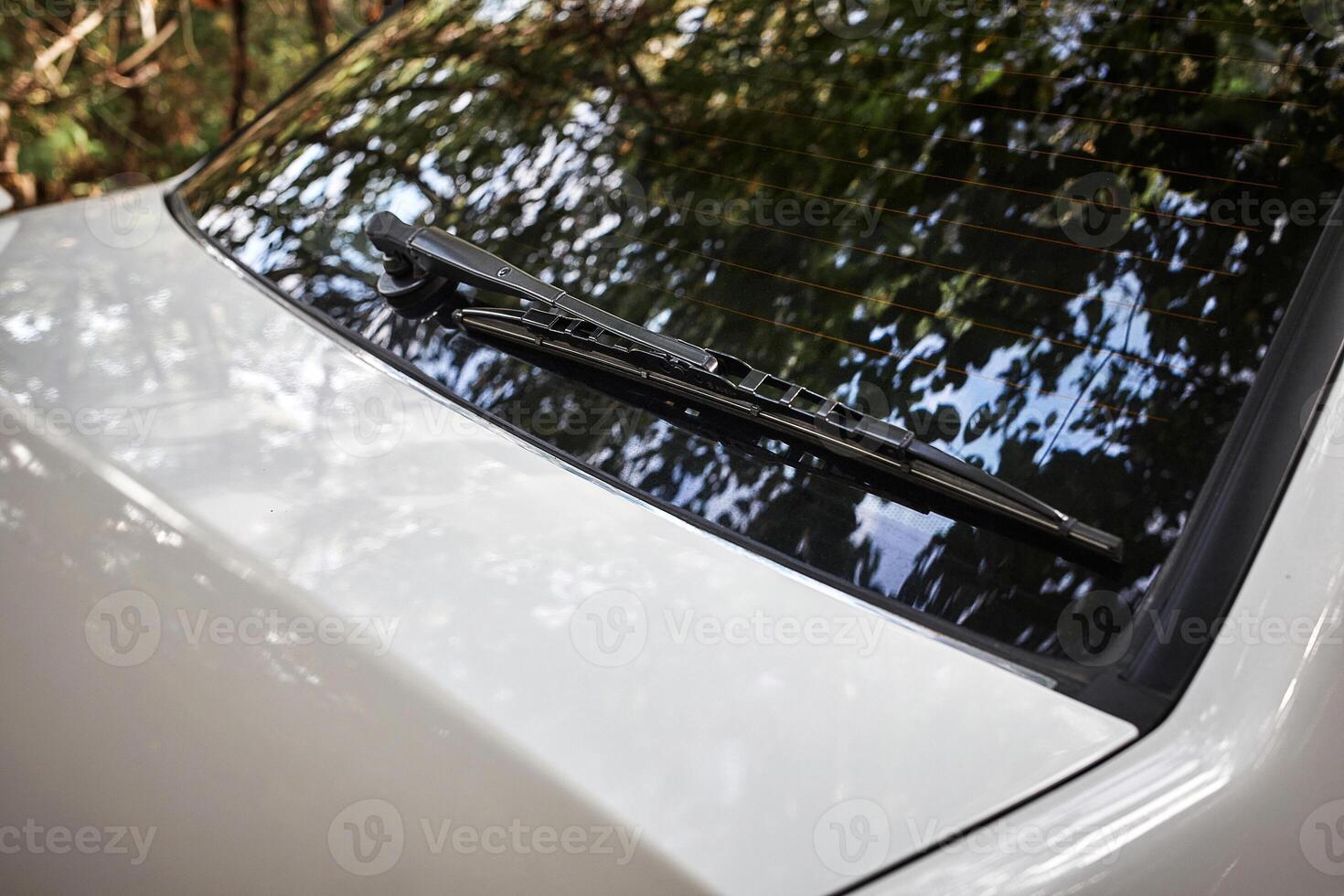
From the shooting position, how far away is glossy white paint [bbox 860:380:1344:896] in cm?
108

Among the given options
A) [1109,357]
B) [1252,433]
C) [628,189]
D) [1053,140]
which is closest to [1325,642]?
[1252,433]

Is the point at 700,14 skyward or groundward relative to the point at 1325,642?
skyward

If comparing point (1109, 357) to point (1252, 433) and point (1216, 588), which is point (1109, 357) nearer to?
point (1252, 433)

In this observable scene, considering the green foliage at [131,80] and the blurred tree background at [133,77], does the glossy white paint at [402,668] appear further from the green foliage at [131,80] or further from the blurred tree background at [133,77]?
the green foliage at [131,80]

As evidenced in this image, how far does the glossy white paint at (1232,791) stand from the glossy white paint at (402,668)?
0.04 metres

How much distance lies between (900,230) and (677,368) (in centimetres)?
39

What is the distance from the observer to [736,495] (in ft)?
4.58

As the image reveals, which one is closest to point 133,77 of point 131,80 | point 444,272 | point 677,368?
point 131,80

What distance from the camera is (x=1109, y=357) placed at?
4.58ft

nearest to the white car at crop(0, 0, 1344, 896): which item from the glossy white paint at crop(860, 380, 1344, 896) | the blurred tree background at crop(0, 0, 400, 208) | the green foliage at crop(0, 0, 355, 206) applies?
the glossy white paint at crop(860, 380, 1344, 896)

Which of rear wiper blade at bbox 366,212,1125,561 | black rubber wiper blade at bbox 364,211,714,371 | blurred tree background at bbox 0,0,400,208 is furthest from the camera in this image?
blurred tree background at bbox 0,0,400,208

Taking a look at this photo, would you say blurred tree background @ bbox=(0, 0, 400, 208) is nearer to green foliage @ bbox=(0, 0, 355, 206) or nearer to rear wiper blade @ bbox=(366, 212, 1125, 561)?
green foliage @ bbox=(0, 0, 355, 206)

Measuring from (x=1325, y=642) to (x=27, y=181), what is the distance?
5.86 m

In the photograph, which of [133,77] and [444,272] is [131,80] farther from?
[444,272]
